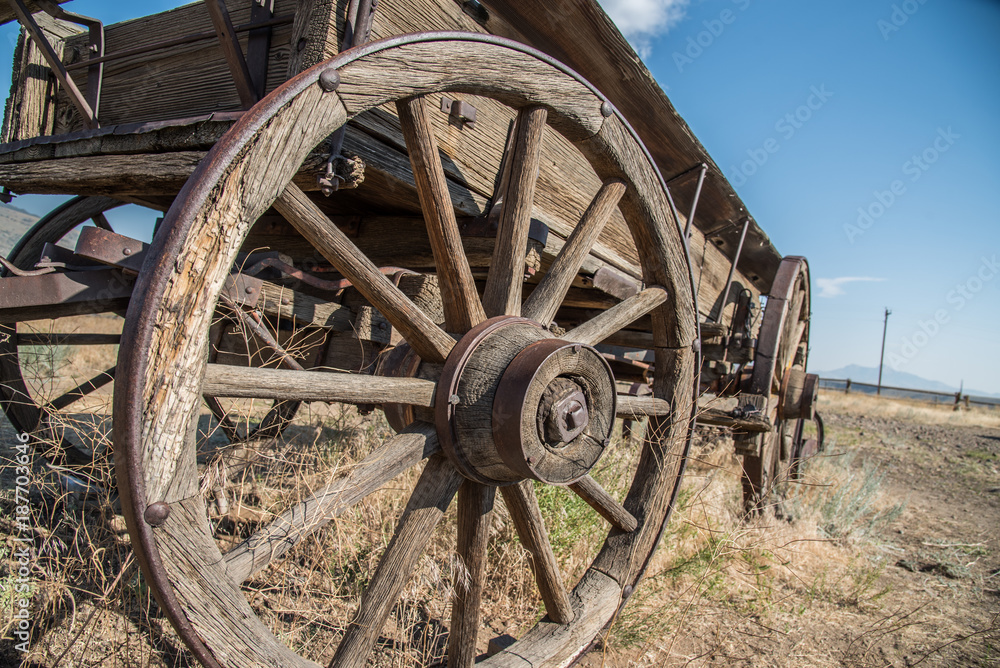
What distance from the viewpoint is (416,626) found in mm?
2137

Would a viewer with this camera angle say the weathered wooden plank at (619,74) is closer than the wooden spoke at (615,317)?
No

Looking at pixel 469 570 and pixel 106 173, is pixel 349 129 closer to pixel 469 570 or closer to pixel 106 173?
pixel 106 173

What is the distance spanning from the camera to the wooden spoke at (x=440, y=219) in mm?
1358

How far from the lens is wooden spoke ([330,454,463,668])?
4.41 ft

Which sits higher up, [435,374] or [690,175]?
[690,175]

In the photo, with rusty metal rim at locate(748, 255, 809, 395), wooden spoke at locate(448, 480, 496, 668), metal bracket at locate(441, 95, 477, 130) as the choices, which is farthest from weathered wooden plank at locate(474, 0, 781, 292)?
wooden spoke at locate(448, 480, 496, 668)

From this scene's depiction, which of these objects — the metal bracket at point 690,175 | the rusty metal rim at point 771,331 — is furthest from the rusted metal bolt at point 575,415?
the rusty metal rim at point 771,331

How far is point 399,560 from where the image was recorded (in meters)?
1.45

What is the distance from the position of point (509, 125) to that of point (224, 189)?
1.39m

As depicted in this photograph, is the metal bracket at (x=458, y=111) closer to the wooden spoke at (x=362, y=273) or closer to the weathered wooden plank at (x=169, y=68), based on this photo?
the weathered wooden plank at (x=169, y=68)

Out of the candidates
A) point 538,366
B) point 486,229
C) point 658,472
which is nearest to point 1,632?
point 538,366

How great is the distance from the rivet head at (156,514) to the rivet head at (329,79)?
0.79 meters

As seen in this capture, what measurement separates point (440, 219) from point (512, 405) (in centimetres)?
50

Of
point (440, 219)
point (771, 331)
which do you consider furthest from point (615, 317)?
point (771, 331)
